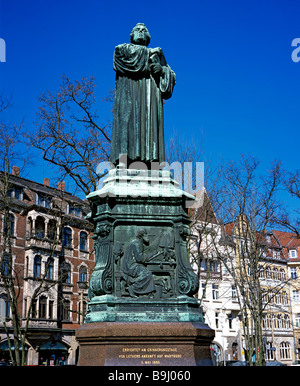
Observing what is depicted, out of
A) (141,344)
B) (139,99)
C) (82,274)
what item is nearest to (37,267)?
(82,274)

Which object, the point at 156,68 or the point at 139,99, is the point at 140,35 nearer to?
the point at 156,68

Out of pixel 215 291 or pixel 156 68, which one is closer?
pixel 156 68

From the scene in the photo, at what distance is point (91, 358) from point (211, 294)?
42162 mm

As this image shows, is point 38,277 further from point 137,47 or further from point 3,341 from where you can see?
point 137,47

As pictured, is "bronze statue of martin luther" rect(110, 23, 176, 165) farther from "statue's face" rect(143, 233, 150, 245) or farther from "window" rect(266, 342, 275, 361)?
"window" rect(266, 342, 275, 361)

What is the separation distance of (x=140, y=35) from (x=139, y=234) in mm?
3865

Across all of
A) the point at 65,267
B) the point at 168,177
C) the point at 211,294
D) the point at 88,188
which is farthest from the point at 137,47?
the point at 211,294

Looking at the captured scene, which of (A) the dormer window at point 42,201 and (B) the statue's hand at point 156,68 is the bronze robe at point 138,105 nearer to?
(B) the statue's hand at point 156,68

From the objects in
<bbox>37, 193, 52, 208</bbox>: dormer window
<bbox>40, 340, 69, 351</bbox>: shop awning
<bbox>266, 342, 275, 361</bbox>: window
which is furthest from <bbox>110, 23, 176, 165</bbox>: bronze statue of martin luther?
<bbox>266, 342, 275, 361</bbox>: window

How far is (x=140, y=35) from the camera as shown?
8992 mm

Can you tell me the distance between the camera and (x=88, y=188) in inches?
809

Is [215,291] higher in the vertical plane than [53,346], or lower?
higher

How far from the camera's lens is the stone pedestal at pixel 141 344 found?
21.6 ft

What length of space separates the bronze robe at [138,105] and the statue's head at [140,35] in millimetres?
294
